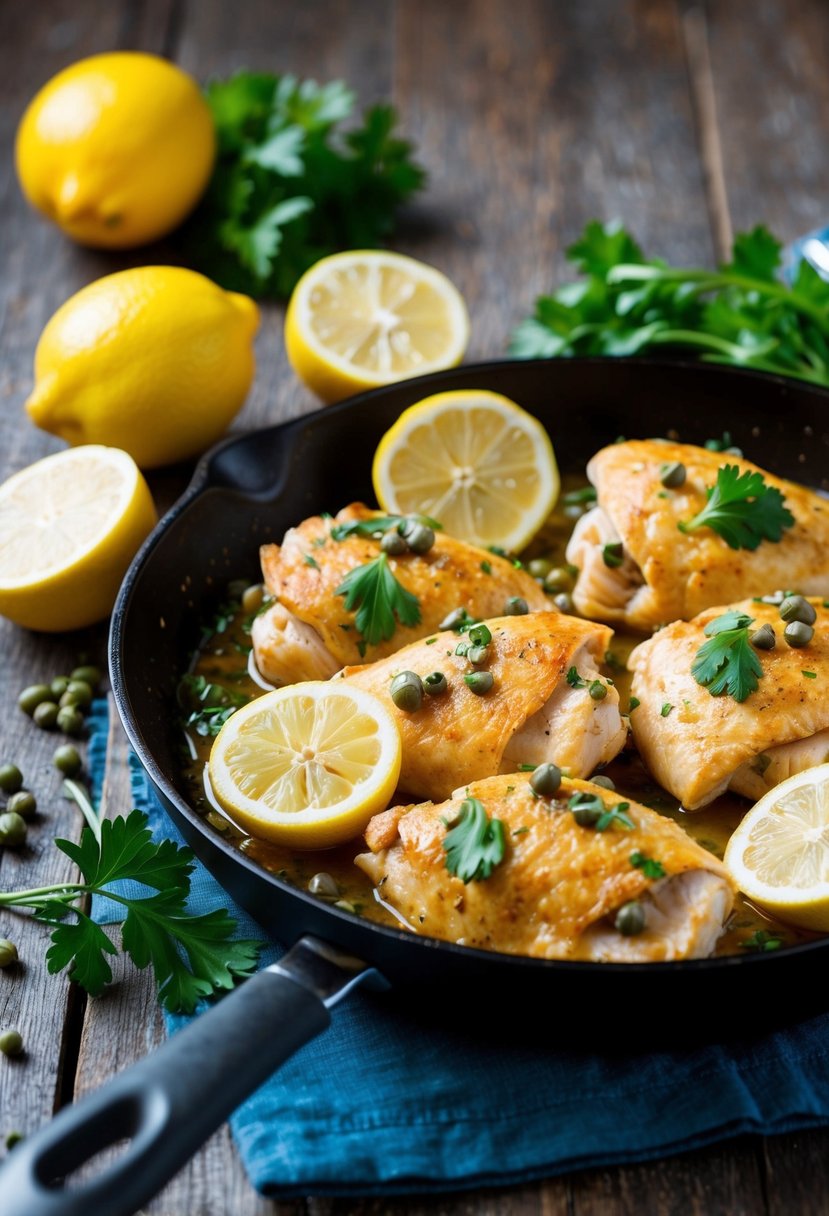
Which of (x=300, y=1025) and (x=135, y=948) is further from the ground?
(x=300, y=1025)

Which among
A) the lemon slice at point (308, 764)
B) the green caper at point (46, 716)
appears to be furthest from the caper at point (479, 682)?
the green caper at point (46, 716)

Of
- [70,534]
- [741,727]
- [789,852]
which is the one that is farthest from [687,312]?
[789,852]

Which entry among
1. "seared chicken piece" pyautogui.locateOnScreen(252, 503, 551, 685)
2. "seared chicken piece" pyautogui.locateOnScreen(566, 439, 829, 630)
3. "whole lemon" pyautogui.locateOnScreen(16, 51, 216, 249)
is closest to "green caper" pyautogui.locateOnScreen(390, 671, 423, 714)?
"seared chicken piece" pyautogui.locateOnScreen(252, 503, 551, 685)

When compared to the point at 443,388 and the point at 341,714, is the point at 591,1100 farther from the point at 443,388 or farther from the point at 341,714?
the point at 443,388

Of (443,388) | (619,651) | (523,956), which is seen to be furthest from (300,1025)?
(443,388)

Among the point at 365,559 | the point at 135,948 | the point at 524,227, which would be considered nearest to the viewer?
the point at 135,948

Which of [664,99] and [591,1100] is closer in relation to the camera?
[591,1100]

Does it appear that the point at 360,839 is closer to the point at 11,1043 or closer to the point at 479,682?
the point at 479,682
